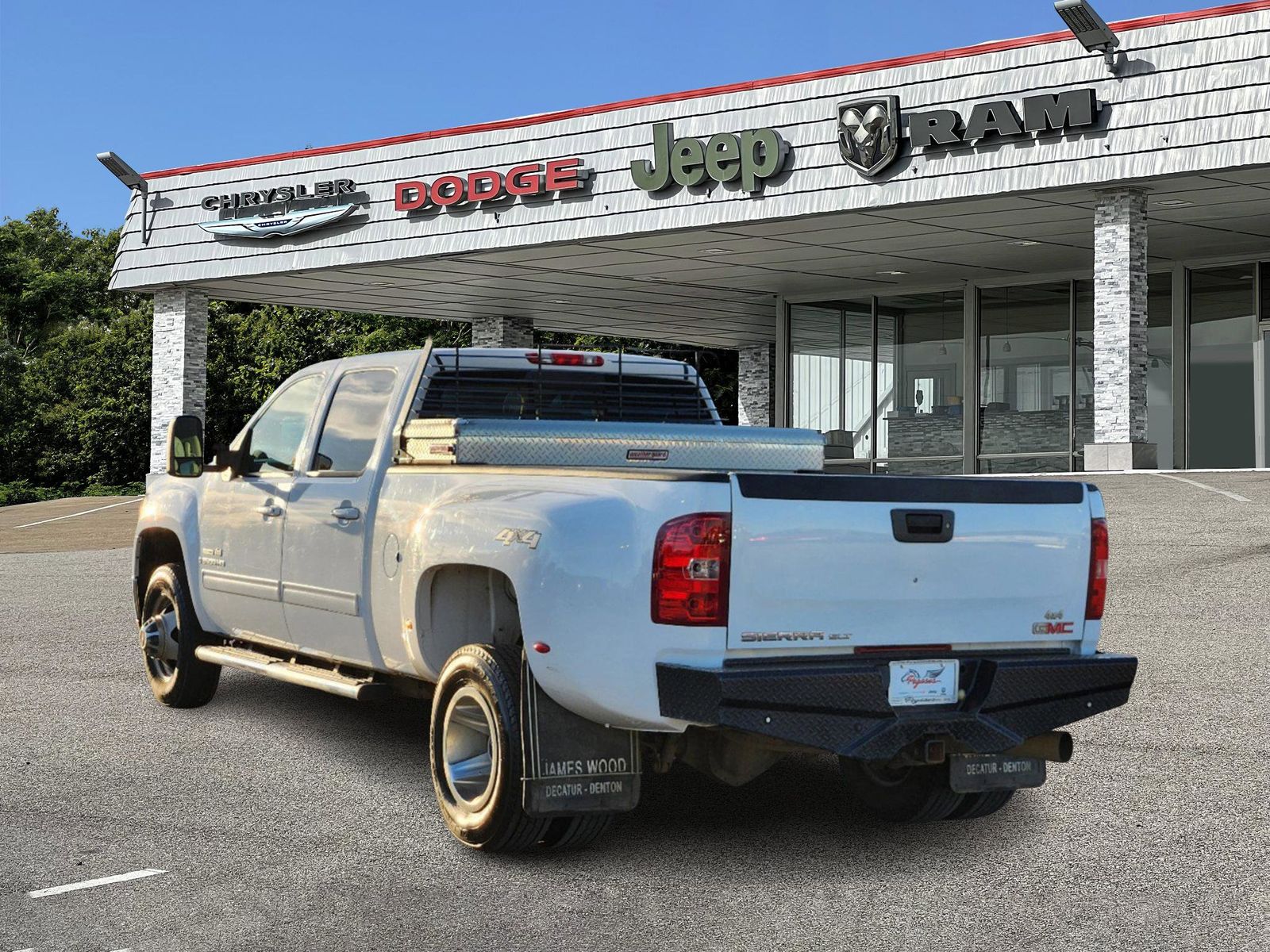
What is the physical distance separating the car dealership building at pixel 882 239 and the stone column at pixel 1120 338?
0.04 metres

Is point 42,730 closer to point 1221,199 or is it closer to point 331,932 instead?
point 331,932

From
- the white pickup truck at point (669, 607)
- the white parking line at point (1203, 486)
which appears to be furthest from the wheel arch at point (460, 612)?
the white parking line at point (1203, 486)

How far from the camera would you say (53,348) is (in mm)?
58719

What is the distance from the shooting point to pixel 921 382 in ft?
101

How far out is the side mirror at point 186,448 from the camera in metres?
8.17

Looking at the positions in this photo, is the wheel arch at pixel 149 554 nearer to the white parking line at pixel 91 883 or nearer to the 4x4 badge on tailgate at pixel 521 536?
the white parking line at pixel 91 883

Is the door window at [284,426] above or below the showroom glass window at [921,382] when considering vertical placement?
below

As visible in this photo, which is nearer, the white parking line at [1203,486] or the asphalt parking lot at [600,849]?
the asphalt parking lot at [600,849]

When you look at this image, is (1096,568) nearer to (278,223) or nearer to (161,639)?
(161,639)

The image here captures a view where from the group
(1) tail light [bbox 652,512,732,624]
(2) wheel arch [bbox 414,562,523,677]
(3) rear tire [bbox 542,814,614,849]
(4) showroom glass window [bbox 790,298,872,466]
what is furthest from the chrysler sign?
(1) tail light [bbox 652,512,732,624]

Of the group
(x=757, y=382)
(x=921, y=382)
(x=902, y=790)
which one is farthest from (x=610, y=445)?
(x=757, y=382)

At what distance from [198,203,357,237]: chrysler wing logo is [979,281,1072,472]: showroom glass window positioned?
1214cm

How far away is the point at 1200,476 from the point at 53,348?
48.7 meters

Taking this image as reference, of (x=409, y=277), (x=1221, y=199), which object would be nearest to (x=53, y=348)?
(x=409, y=277)
